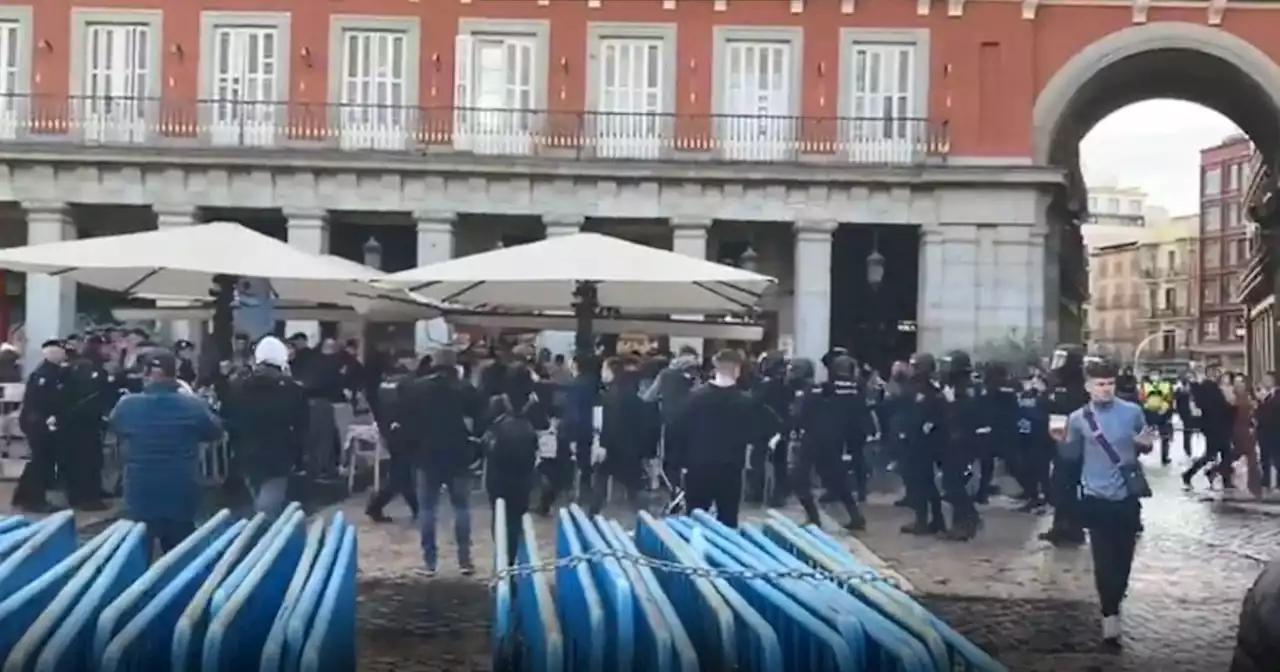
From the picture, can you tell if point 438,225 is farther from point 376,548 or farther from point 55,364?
point 376,548

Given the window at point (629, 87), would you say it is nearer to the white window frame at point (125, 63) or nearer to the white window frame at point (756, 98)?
the white window frame at point (756, 98)

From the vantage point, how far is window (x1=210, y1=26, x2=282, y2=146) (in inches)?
1166

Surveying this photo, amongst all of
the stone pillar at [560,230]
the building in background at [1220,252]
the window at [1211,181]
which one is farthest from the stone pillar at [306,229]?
the window at [1211,181]

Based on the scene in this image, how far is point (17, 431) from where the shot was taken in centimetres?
1781

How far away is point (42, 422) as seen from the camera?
15.3m

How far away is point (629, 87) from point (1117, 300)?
12151 centimetres

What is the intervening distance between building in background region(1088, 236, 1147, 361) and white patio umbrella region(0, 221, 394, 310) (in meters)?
125

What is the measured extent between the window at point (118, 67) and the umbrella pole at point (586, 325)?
53.5 ft

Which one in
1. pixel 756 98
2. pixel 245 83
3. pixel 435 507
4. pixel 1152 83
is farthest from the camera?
pixel 1152 83

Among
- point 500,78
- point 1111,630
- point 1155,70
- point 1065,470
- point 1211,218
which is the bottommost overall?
point 1111,630

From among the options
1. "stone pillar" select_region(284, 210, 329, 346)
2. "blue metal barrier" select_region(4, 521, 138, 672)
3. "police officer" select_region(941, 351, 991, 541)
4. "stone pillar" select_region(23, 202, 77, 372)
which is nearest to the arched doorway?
"stone pillar" select_region(284, 210, 329, 346)

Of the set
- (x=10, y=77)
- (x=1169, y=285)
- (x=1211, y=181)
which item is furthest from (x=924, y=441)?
(x=1169, y=285)

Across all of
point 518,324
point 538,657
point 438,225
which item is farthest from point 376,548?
point 438,225

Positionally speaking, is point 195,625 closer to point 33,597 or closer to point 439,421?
point 33,597
